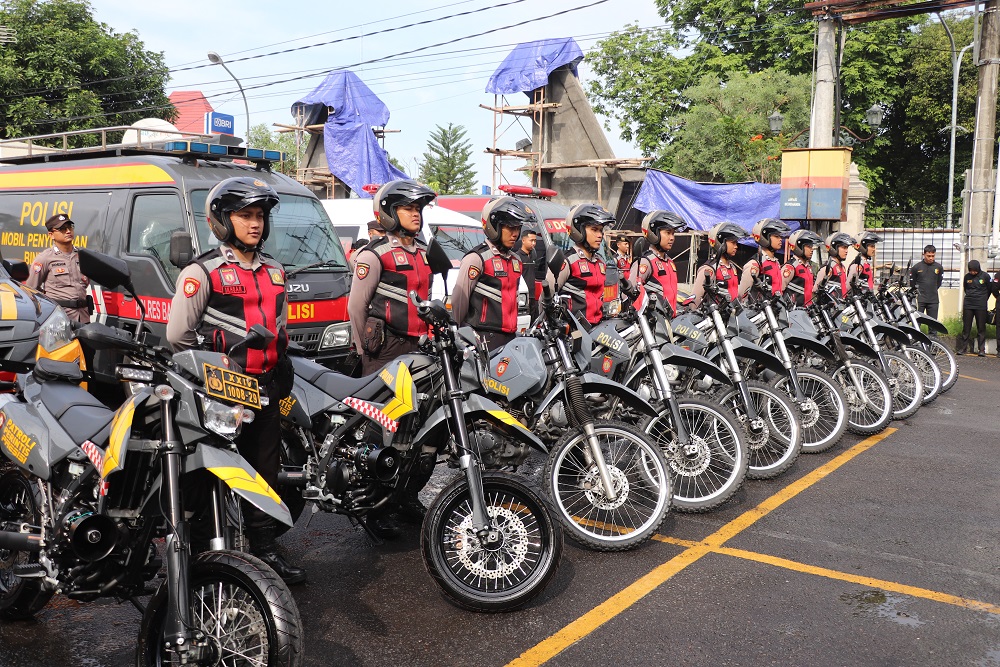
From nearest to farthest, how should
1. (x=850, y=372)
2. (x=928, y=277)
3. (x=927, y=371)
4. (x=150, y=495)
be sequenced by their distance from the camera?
1. (x=150, y=495)
2. (x=850, y=372)
3. (x=927, y=371)
4. (x=928, y=277)

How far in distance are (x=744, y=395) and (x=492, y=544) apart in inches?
116

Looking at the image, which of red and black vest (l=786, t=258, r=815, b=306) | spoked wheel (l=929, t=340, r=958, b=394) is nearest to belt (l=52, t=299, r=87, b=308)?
red and black vest (l=786, t=258, r=815, b=306)

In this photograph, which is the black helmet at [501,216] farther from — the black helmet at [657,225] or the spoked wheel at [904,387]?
the spoked wheel at [904,387]

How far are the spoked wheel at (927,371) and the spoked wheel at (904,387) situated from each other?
659 mm

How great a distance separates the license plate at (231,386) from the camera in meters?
3.14

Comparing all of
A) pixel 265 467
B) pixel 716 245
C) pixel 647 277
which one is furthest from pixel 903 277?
pixel 265 467

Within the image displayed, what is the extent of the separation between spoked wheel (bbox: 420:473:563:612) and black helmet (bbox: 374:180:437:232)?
199 cm

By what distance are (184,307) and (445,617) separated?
1853 mm

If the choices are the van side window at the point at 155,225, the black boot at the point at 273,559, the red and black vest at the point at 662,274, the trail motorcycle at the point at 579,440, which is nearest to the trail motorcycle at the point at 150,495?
the black boot at the point at 273,559

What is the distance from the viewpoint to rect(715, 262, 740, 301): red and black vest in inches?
318

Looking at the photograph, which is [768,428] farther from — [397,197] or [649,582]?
[397,197]

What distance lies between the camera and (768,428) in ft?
21.2

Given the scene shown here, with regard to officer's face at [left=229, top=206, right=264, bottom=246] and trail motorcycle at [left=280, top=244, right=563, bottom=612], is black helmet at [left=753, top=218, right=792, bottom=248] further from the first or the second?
officer's face at [left=229, top=206, right=264, bottom=246]

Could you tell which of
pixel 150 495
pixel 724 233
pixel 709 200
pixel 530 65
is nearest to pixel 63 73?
pixel 530 65
